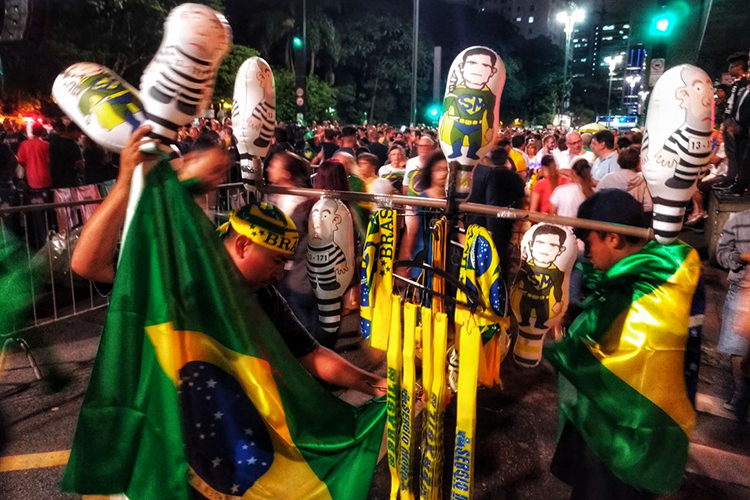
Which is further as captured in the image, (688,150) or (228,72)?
(228,72)

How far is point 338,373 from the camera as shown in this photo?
2.54m

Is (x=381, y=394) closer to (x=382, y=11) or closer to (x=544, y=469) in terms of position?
(x=544, y=469)

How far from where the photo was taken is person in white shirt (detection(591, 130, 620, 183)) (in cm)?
744

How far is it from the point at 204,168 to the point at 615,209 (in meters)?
1.65

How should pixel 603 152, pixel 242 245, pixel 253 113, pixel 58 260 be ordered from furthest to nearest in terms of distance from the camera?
1. pixel 603 152
2. pixel 58 260
3. pixel 253 113
4. pixel 242 245

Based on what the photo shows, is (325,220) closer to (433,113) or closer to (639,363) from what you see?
(639,363)

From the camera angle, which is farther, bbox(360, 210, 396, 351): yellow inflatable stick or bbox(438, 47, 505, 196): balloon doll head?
bbox(360, 210, 396, 351): yellow inflatable stick

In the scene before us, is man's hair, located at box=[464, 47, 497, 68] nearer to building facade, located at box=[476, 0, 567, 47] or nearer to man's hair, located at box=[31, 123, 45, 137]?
man's hair, located at box=[31, 123, 45, 137]

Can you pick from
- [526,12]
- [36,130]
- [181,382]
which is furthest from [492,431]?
[526,12]

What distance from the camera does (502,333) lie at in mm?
2297

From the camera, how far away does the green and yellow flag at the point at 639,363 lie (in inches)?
82.0

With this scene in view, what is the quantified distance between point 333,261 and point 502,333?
102cm

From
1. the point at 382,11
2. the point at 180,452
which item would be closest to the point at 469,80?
the point at 180,452

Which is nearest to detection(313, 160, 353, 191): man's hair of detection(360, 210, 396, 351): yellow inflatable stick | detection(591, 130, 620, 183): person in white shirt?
detection(360, 210, 396, 351): yellow inflatable stick
